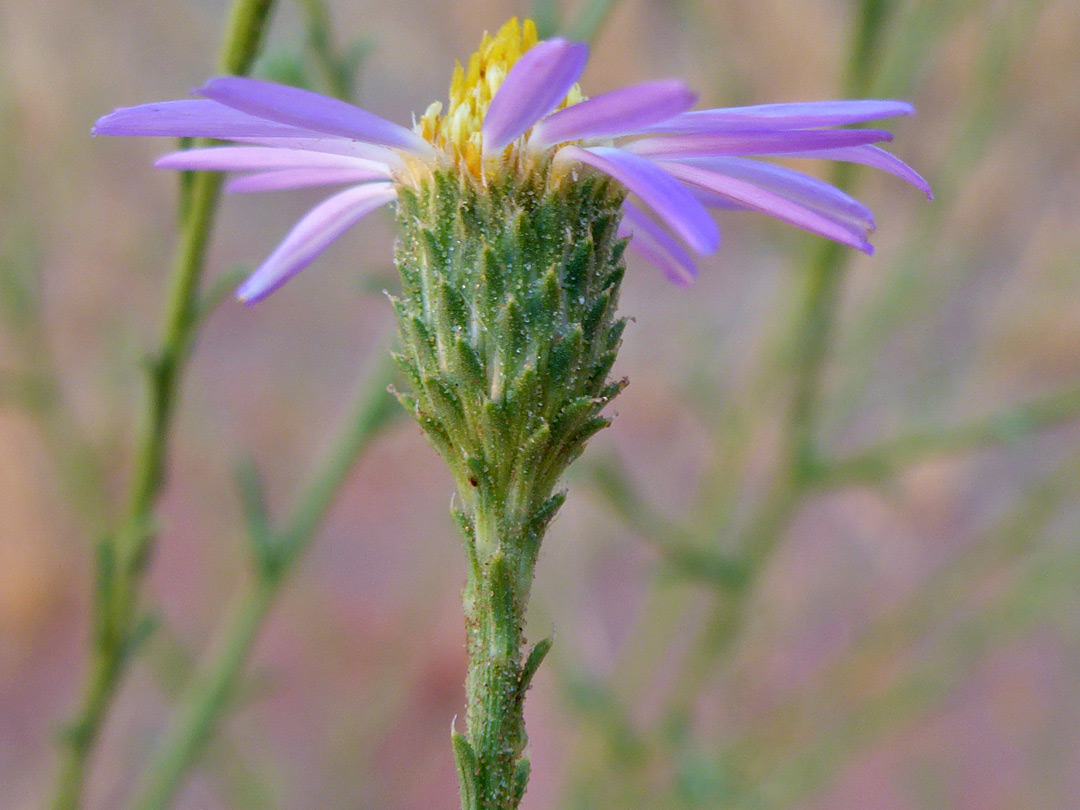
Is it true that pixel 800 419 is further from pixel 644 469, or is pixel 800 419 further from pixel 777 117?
pixel 644 469

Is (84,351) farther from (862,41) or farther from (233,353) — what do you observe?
(862,41)

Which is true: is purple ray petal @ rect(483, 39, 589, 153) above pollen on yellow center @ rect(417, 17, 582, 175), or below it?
below

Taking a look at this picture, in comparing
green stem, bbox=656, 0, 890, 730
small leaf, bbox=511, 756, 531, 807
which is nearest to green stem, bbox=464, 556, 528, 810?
small leaf, bbox=511, 756, 531, 807

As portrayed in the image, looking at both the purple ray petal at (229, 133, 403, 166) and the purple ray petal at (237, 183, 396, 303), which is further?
the purple ray petal at (237, 183, 396, 303)

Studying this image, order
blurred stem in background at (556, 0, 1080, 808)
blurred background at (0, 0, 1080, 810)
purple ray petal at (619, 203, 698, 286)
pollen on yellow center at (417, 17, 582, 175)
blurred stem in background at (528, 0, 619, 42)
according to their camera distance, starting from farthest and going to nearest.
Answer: blurred background at (0, 0, 1080, 810) < blurred stem in background at (556, 0, 1080, 808) < blurred stem in background at (528, 0, 619, 42) < purple ray petal at (619, 203, 698, 286) < pollen on yellow center at (417, 17, 582, 175)

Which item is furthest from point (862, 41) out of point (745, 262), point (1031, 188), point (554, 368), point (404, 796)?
point (1031, 188)

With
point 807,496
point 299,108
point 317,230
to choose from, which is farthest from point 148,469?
point 807,496

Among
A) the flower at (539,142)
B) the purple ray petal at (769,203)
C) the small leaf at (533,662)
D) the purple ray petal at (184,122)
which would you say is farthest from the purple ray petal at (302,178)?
the small leaf at (533,662)

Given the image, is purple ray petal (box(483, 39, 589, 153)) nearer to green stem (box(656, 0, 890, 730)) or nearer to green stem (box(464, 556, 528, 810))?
green stem (box(464, 556, 528, 810))
